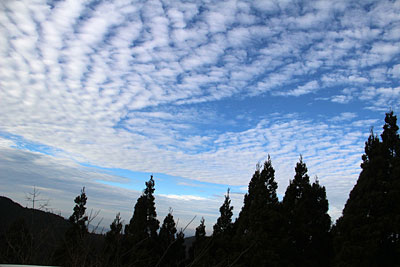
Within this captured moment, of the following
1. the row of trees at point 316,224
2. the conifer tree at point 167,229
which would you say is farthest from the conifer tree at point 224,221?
the conifer tree at point 167,229

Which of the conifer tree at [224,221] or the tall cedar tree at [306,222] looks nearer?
the tall cedar tree at [306,222]

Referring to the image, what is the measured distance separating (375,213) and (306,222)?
4.75 metres

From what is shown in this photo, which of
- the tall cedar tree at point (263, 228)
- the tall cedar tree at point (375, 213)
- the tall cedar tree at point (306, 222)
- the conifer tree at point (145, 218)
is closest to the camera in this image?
the tall cedar tree at point (375, 213)

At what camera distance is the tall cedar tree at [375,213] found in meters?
9.84

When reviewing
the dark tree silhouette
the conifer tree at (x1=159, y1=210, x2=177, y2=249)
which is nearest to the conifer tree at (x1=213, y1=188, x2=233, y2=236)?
the conifer tree at (x1=159, y1=210, x2=177, y2=249)

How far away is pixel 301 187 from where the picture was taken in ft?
51.8

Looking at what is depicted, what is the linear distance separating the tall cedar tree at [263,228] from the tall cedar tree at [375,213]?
2.85 meters

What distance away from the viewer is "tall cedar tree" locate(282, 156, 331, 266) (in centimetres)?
1375

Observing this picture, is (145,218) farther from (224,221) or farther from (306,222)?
(306,222)

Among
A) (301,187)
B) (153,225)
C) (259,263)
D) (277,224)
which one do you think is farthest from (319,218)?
(153,225)

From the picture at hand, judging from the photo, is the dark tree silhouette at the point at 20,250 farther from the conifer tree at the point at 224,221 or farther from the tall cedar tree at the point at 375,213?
the conifer tree at the point at 224,221

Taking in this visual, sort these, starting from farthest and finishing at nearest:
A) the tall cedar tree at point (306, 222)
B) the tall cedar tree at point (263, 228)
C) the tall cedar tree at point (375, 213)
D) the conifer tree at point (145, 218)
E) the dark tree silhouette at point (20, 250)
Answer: the conifer tree at point (145, 218) < the tall cedar tree at point (306, 222) < the tall cedar tree at point (263, 228) < the tall cedar tree at point (375, 213) < the dark tree silhouette at point (20, 250)

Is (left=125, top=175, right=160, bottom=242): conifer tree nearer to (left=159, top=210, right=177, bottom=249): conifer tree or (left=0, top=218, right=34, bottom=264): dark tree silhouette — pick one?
(left=159, top=210, right=177, bottom=249): conifer tree

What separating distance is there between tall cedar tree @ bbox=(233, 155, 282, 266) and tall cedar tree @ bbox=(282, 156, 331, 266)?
821 mm
